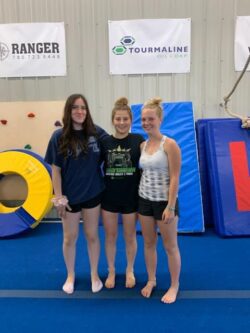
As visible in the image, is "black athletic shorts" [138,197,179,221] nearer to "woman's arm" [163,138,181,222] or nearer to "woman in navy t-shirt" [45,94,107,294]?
"woman's arm" [163,138,181,222]

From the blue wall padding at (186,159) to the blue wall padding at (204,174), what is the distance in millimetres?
123

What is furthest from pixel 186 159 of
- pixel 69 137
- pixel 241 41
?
pixel 69 137

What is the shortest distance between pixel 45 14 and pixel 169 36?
1.39m

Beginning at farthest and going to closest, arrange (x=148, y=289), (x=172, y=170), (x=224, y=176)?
(x=224, y=176)
(x=148, y=289)
(x=172, y=170)

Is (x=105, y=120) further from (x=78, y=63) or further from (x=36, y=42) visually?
(x=36, y=42)

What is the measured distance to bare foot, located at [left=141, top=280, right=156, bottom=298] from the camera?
2.10m

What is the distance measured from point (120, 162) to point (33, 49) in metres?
2.23

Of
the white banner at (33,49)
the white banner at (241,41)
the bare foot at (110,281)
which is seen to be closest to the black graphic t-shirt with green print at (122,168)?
the bare foot at (110,281)

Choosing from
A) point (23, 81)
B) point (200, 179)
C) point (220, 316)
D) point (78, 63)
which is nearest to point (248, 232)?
point (200, 179)

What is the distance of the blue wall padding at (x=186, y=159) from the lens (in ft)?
10.4

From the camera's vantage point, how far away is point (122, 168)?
2016 millimetres

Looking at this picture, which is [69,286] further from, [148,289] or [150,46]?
[150,46]

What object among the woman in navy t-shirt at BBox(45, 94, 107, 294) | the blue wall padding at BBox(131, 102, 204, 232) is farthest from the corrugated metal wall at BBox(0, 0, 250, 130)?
the woman in navy t-shirt at BBox(45, 94, 107, 294)

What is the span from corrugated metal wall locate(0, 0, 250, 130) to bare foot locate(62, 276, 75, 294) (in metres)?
1.93
